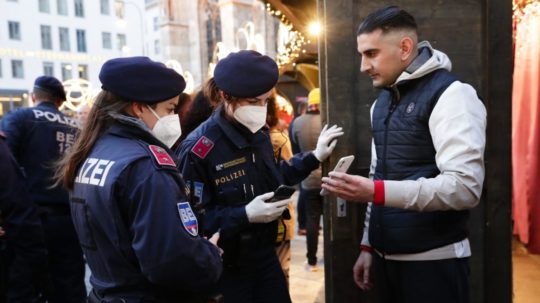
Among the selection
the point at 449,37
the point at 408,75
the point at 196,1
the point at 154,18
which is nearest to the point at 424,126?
the point at 408,75

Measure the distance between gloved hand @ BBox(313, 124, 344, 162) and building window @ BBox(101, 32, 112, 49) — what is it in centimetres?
3629

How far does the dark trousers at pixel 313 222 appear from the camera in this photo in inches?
196

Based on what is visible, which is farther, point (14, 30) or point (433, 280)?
point (14, 30)

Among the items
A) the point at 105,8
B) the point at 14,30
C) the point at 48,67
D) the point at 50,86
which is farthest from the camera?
the point at 105,8

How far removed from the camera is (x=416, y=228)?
1802mm

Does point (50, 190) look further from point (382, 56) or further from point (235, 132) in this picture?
point (382, 56)

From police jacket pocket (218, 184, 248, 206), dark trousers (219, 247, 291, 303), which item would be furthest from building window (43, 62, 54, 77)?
dark trousers (219, 247, 291, 303)

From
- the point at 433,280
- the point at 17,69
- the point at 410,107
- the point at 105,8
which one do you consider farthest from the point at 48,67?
the point at 433,280

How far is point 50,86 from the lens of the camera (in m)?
3.89

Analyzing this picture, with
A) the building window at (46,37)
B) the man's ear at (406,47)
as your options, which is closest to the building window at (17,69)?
the building window at (46,37)

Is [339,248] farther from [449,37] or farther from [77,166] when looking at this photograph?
[77,166]

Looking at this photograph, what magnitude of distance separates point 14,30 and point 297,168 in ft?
110

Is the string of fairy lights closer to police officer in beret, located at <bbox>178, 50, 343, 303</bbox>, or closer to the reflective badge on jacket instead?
police officer in beret, located at <bbox>178, 50, 343, 303</bbox>

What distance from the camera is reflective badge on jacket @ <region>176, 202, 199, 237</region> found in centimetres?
147
